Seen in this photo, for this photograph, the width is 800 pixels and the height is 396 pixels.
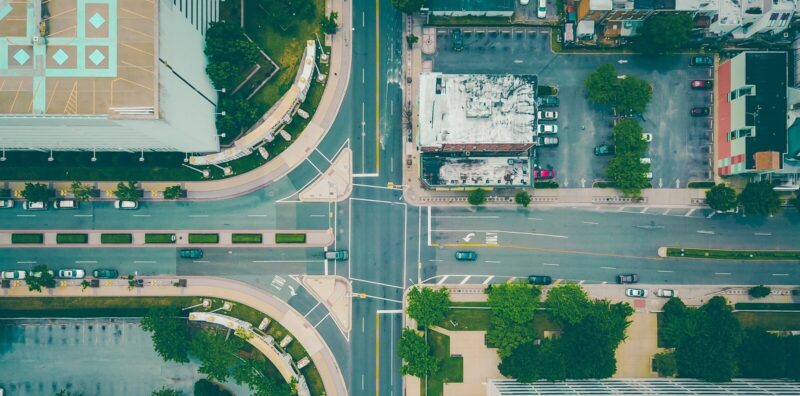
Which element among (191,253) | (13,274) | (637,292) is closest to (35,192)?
(13,274)

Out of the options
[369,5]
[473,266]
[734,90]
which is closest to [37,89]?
[369,5]

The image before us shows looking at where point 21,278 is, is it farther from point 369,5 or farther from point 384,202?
point 369,5

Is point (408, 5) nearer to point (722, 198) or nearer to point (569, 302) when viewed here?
point (569, 302)

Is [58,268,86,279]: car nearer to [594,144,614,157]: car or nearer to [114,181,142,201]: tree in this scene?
[114,181,142,201]: tree

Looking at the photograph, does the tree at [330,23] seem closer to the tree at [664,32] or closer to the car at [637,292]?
the tree at [664,32]

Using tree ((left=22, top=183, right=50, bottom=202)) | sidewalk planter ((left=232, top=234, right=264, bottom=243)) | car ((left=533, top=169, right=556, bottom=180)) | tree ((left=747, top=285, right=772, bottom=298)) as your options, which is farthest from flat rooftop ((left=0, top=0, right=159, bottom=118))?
tree ((left=747, top=285, right=772, bottom=298))
